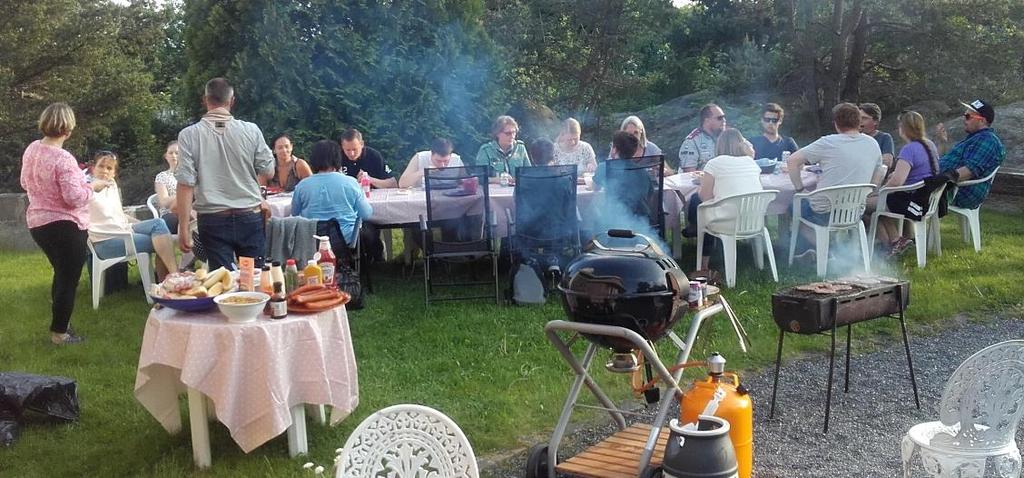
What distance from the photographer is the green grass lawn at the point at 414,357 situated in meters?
3.91

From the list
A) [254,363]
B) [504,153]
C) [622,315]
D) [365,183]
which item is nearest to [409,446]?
[622,315]

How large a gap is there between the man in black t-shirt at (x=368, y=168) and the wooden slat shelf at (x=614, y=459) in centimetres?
438

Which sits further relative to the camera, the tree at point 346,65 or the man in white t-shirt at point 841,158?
the tree at point 346,65

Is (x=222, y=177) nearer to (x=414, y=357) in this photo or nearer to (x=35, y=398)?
(x=35, y=398)

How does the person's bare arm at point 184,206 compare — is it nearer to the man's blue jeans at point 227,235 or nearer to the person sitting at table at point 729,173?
the man's blue jeans at point 227,235

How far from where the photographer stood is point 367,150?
8.17 meters

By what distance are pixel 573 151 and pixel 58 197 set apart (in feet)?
15.3

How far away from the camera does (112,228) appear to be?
6.91 m

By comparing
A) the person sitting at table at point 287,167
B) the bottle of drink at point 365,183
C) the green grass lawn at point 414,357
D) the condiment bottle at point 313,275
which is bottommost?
the green grass lawn at point 414,357

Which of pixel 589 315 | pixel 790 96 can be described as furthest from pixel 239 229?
pixel 790 96

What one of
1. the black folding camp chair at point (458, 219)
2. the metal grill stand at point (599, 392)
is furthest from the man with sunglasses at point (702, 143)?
the metal grill stand at point (599, 392)

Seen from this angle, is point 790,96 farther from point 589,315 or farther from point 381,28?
point 589,315

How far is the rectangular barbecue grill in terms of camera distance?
378 centimetres

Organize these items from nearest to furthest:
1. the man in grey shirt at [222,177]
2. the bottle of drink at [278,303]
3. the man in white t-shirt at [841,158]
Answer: the bottle of drink at [278,303]
the man in grey shirt at [222,177]
the man in white t-shirt at [841,158]
